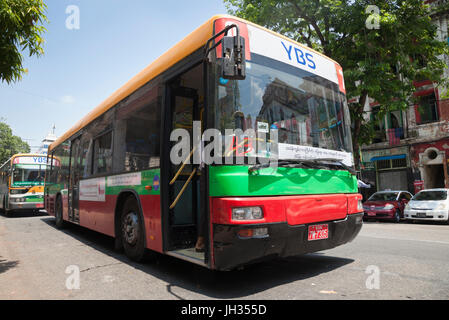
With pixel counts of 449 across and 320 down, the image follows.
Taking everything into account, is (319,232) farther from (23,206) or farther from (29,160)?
(29,160)

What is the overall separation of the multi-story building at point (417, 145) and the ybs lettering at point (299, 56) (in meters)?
15.6

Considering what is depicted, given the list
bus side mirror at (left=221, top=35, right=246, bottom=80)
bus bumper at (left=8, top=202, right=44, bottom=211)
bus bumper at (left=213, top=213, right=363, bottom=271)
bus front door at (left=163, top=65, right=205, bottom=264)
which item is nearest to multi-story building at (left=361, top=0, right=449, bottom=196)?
bus front door at (left=163, top=65, right=205, bottom=264)

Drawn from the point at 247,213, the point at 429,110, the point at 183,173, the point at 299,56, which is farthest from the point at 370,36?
the point at 247,213

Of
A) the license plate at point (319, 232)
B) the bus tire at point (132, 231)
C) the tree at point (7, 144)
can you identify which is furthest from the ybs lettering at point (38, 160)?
the tree at point (7, 144)

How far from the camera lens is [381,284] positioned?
4.04 metres

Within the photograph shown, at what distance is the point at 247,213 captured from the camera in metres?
3.61

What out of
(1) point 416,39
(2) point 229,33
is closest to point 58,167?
(2) point 229,33

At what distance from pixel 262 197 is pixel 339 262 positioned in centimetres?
239

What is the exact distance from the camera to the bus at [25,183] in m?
16.5

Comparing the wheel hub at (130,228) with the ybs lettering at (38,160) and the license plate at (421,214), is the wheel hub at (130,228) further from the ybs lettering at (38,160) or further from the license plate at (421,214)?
the ybs lettering at (38,160)

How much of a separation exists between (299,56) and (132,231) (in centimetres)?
395

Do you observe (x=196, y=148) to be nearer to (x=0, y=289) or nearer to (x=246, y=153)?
(x=246, y=153)

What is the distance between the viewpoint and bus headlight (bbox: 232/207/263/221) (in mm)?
3570

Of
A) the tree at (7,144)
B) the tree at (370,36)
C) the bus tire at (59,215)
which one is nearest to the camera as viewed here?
the bus tire at (59,215)
